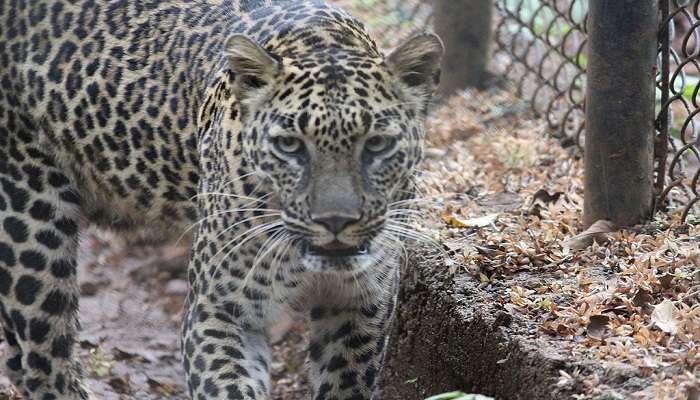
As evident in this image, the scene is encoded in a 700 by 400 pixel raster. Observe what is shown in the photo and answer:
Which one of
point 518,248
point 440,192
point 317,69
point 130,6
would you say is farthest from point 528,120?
point 317,69

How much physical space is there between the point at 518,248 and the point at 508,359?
95 cm

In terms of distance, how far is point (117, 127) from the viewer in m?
6.43

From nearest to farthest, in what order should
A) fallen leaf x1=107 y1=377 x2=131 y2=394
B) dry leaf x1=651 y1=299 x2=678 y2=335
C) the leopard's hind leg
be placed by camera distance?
1. dry leaf x1=651 y1=299 x2=678 y2=335
2. the leopard's hind leg
3. fallen leaf x1=107 y1=377 x2=131 y2=394

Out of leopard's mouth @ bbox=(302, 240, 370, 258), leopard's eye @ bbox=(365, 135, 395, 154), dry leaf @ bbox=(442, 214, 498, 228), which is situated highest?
leopard's eye @ bbox=(365, 135, 395, 154)

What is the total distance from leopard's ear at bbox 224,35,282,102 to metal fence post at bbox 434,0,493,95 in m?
4.86

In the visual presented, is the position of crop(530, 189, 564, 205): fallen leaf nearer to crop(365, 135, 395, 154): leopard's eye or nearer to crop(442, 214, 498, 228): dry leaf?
crop(442, 214, 498, 228): dry leaf

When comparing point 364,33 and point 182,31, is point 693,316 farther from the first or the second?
point 182,31

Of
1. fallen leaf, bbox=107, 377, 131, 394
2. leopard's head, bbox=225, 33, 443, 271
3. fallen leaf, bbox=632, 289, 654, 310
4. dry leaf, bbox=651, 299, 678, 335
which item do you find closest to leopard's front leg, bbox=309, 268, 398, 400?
leopard's head, bbox=225, 33, 443, 271

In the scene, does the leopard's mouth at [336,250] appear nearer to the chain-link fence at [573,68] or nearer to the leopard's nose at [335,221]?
the leopard's nose at [335,221]

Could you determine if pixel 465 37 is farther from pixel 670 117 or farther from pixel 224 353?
pixel 224 353

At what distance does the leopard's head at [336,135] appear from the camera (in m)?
4.91

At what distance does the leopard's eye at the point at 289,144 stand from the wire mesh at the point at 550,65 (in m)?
2.90

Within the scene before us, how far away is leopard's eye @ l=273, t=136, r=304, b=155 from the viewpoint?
5020 millimetres

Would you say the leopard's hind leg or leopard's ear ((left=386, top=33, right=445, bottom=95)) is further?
the leopard's hind leg
